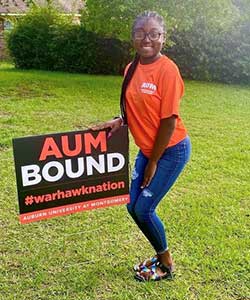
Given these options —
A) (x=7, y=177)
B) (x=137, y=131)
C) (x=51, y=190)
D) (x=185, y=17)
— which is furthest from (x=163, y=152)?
(x=185, y=17)

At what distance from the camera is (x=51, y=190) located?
2516 millimetres

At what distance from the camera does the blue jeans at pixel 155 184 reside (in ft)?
7.67

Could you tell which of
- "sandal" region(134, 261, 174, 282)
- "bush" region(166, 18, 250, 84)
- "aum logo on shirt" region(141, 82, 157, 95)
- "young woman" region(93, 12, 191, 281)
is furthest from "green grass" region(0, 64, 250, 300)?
"bush" region(166, 18, 250, 84)

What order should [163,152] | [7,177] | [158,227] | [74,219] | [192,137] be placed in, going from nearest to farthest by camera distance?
[163,152] → [158,227] → [74,219] → [7,177] → [192,137]

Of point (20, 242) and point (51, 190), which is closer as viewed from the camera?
point (51, 190)

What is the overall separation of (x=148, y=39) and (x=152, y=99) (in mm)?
315

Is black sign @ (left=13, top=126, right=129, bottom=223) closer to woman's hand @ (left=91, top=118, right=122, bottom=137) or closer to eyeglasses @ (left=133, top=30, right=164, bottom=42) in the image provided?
woman's hand @ (left=91, top=118, right=122, bottom=137)

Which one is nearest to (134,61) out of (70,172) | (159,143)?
(159,143)

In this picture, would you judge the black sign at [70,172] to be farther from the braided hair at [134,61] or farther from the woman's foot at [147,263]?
the woman's foot at [147,263]

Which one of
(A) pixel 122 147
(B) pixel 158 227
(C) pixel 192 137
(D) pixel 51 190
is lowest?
(C) pixel 192 137

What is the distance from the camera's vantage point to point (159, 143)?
7.32 ft

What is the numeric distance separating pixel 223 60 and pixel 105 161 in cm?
938

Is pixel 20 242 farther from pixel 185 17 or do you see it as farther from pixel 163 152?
pixel 185 17

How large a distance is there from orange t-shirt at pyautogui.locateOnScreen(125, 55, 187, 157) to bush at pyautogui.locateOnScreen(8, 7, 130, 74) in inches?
394
